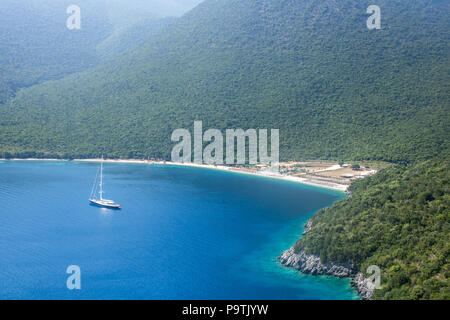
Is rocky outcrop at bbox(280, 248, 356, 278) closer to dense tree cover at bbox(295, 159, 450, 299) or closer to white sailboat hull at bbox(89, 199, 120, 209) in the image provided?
dense tree cover at bbox(295, 159, 450, 299)

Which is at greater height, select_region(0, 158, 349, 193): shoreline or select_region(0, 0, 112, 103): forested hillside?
select_region(0, 0, 112, 103): forested hillside

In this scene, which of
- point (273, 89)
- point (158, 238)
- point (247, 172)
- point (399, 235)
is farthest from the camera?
point (273, 89)

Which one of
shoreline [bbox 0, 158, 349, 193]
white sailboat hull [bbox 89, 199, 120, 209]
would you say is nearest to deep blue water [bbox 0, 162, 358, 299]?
white sailboat hull [bbox 89, 199, 120, 209]

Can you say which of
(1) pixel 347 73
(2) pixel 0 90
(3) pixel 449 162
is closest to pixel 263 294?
(3) pixel 449 162

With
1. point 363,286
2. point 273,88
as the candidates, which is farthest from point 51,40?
point 363,286

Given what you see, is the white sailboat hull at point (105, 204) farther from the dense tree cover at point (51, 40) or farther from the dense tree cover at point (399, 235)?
the dense tree cover at point (51, 40)

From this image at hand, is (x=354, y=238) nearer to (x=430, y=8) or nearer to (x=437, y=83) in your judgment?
(x=437, y=83)

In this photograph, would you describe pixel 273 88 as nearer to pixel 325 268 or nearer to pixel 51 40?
pixel 325 268
